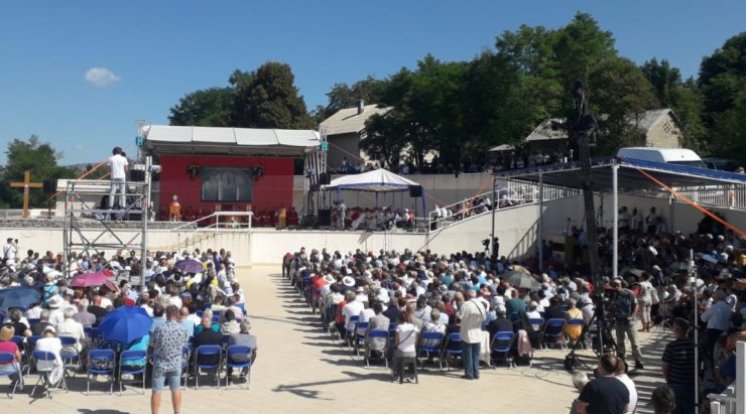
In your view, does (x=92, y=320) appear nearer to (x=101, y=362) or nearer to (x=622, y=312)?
(x=101, y=362)

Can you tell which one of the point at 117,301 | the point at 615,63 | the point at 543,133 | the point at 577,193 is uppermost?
the point at 615,63

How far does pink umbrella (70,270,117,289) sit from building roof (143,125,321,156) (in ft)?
57.1

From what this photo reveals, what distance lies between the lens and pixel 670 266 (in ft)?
67.3

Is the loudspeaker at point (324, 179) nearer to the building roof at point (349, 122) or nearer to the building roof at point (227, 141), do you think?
the building roof at point (227, 141)

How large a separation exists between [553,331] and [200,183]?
22.6 meters

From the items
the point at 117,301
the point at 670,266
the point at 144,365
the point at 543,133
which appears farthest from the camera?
the point at 543,133

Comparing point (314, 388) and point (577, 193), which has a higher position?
point (577, 193)

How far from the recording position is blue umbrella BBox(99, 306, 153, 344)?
34.0ft

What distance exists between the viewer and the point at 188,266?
18.2 metres

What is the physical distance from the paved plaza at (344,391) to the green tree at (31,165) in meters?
53.0

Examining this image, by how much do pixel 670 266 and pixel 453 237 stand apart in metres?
10.5

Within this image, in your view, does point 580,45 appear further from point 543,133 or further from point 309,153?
point 309,153

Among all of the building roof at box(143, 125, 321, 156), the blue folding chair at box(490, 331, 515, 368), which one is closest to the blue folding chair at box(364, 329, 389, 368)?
the blue folding chair at box(490, 331, 515, 368)

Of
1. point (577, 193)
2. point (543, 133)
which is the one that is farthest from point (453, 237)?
point (543, 133)
